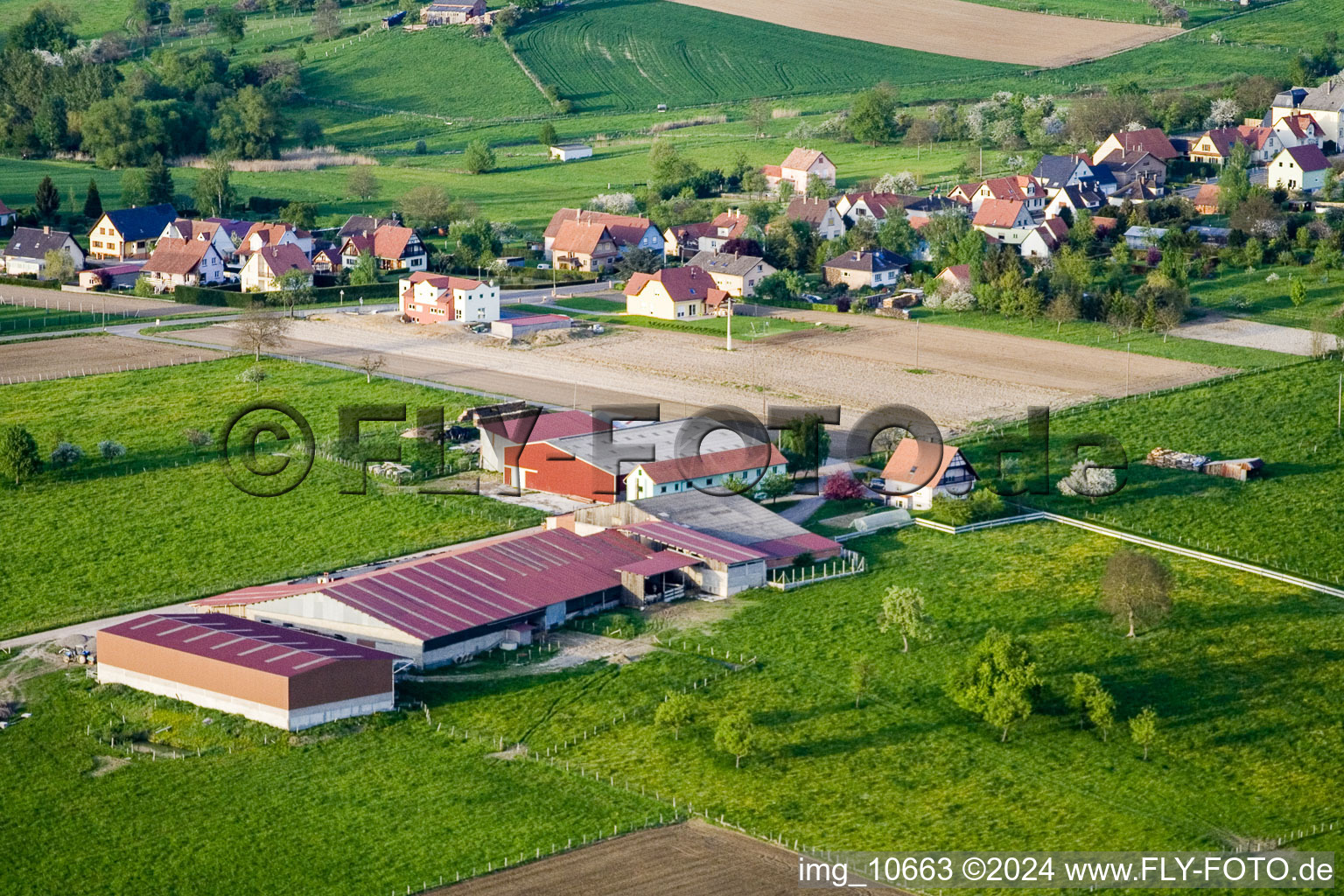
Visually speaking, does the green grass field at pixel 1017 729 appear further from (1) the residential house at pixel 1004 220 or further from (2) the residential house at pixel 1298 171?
(2) the residential house at pixel 1298 171

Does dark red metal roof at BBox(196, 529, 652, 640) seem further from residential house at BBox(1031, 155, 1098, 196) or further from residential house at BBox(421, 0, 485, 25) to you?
residential house at BBox(421, 0, 485, 25)

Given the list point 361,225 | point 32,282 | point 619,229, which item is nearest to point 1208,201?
point 619,229

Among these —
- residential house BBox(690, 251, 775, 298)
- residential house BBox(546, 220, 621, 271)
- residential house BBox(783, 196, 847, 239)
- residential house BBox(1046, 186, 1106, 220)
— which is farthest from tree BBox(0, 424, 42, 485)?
residential house BBox(1046, 186, 1106, 220)

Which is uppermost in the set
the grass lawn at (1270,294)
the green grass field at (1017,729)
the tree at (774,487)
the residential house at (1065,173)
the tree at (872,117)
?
the tree at (872,117)

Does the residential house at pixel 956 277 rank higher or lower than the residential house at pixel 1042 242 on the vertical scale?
lower

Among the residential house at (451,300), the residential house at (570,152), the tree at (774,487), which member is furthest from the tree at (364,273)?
the tree at (774,487)

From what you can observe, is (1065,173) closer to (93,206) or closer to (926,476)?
(926,476)

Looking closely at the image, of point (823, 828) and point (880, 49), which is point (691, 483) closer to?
point (823, 828)
